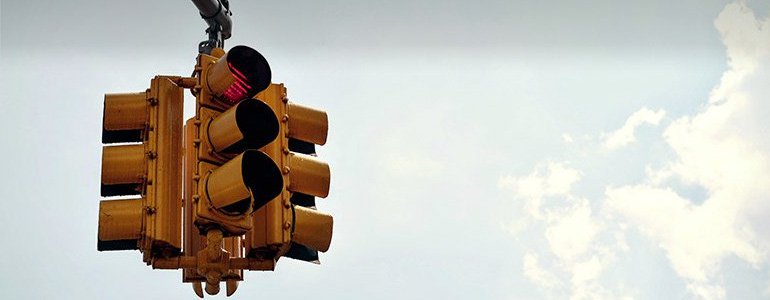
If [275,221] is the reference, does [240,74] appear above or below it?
above

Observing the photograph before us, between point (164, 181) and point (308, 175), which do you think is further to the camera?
point (308, 175)

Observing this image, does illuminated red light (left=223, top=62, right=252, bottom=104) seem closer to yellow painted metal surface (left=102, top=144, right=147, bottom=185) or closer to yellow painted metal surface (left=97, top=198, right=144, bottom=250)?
yellow painted metal surface (left=102, top=144, right=147, bottom=185)

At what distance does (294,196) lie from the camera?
22.7 ft

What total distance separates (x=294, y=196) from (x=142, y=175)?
1065 millimetres

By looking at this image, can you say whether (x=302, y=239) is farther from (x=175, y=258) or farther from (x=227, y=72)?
(x=227, y=72)

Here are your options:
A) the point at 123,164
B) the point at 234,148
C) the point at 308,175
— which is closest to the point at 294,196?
the point at 308,175

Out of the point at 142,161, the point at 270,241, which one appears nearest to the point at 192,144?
the point at 142,161

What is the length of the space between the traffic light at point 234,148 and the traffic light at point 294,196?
0.34m

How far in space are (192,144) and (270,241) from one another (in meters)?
0.83

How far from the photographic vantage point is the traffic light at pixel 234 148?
5918 mm

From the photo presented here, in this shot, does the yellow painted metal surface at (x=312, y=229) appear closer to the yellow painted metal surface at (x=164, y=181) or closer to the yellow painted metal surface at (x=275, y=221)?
the yellow painted metal surface at (x=275, y=221)

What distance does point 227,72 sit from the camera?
20.5 ft

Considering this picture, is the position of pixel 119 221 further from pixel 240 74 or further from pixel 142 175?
pixel 240 74

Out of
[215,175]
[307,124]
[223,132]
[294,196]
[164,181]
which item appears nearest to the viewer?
[215,175]
